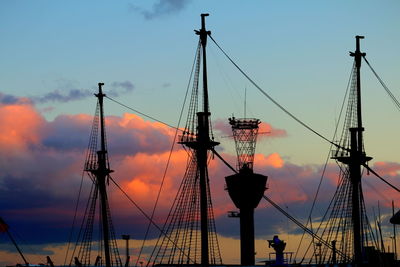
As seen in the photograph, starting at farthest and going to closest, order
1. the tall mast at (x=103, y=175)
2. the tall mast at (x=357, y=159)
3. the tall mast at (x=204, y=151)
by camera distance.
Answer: the tall mast at (x=103, y=175) → the tall mast at (x=357, y=159) → the tall mast at (x=204, y=151)

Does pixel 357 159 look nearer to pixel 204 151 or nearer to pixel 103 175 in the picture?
pixel 204 151

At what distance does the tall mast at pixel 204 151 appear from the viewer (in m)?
114

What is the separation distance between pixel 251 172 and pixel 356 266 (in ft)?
172

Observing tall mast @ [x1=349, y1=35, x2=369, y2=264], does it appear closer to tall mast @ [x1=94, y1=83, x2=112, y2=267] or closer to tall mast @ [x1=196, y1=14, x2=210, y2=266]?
tall mast @ [x1=196, y1=14, x2=210, y2=266]

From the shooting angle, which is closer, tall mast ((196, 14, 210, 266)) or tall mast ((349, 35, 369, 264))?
tall mast ((196, 14, 210, 266))

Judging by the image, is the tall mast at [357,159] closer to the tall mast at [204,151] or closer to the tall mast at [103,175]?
the tall mast at [204,151]

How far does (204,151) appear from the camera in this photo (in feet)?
385

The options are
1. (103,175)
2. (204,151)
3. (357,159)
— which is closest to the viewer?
(204,151)

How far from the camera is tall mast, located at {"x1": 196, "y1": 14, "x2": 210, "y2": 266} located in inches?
4474

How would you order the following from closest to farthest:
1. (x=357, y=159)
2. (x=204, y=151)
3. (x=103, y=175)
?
(x=204, y=151)
(x=357, y=159)
(x=103, y=175)

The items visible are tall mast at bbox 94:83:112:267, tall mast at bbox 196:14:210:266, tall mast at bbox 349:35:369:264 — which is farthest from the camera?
tall mast at bbox 94:83:112:267

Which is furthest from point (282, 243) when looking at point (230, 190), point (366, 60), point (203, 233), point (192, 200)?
point (230, 190)

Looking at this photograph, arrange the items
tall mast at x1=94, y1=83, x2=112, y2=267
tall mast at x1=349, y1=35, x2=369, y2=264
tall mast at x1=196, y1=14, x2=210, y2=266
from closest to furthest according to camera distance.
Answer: tall mast at x1=196, y1=14, x2=210, y2=266 → tall mast at x1=349, y1=35, x2=369, y2=264 → tall mast at x1=94, y1=83, x2=112, y2=267

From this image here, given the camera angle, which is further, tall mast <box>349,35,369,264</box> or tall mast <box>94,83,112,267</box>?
tall mast <box>94,83,112,267</box>
